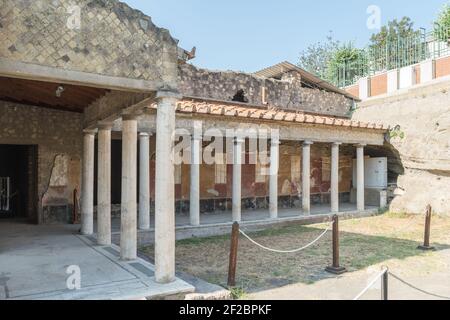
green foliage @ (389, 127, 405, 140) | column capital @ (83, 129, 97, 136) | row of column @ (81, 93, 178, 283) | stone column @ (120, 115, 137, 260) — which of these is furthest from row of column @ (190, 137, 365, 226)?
stone column @ (120, 115, 137, 260)

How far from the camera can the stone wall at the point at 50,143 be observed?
35.5 feet

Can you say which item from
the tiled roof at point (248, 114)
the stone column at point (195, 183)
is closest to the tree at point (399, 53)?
the tiled roof at point (248, 114)

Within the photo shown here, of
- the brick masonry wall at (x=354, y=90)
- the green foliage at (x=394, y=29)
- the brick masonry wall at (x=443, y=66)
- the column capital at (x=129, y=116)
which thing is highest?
the green foliage at (x=394, y=29)

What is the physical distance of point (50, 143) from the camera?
11367 mm

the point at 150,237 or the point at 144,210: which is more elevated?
the point at 144,210

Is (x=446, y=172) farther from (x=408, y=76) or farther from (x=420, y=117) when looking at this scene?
(x=408, y=76)

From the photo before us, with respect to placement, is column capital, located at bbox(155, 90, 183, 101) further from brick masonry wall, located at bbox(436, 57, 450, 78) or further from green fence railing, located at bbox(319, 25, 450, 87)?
green fence railing, located at bbox(319, 25, 450, 87)

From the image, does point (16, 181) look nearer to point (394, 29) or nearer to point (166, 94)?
point (166, 94)

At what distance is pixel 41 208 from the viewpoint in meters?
11.1

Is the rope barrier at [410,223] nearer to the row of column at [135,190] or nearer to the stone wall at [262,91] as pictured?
the stone wall at [262,91]

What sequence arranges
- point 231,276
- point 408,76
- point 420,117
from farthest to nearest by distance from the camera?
point 408,76
point 420,117
point 231,276

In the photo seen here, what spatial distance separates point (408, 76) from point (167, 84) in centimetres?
1491

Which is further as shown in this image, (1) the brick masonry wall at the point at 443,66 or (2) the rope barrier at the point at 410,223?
(1) the brick masonry wall at the point at 443,66

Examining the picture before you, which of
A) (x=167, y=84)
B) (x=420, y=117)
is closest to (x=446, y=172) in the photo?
(x=420, y=117)
